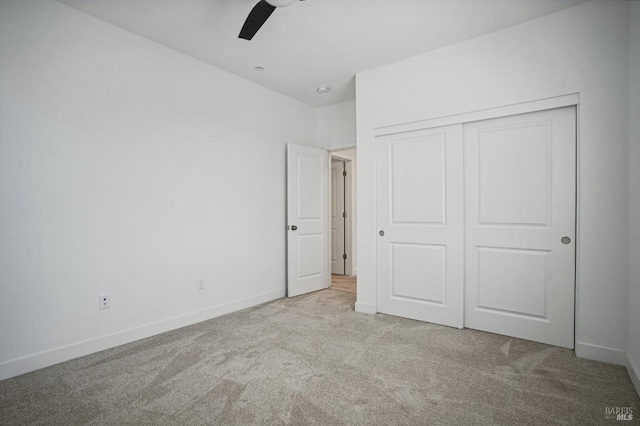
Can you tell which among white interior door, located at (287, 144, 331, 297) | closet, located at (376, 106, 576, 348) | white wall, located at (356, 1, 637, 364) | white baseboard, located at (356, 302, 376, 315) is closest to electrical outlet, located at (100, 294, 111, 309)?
white interior door, located at (287, 144, 331, 297)

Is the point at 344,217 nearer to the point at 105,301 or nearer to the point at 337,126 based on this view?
the point at 337,126

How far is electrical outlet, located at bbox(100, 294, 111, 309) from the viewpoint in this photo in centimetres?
268

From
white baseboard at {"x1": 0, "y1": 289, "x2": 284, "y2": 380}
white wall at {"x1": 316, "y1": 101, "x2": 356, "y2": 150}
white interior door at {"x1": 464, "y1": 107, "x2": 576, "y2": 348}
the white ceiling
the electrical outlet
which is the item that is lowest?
white baseboard at {"x1": 0, "y1": 289, "x2": 284, "y2": 380}

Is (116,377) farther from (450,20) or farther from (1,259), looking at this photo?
(450,20)

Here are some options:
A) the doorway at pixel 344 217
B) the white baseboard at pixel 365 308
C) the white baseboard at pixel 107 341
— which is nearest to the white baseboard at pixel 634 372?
the white baseboard at pixel 365 308

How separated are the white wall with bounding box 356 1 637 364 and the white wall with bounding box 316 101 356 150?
179 cm

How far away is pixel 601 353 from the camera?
2410 millimetres

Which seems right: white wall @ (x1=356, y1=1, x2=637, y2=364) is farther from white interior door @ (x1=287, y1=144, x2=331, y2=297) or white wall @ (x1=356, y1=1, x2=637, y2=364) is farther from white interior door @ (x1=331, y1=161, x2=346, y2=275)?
white interior door @ (x1=331, y1=161, x2=346, y2=275)

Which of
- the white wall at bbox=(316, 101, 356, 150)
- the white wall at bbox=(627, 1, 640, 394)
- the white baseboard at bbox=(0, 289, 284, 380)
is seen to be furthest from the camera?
the white wall at bbox=(316, 101, 356, 150)

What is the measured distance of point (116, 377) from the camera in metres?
2.22

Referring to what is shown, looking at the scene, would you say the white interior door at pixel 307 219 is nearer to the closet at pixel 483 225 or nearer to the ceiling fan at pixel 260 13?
the closet at pixel 483 225

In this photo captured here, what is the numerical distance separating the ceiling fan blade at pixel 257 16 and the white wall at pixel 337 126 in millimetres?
2501

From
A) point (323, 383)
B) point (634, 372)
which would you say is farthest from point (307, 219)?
point (634, 372)

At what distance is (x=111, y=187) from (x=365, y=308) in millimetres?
2803
